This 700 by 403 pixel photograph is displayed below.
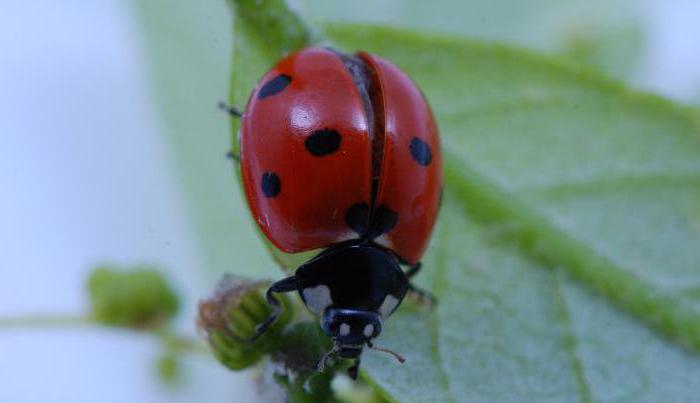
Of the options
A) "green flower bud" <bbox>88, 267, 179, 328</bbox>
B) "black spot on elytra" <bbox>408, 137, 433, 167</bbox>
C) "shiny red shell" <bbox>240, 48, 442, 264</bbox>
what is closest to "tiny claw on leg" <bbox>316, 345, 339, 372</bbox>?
"shiny red shell" <bbox>240, 48, 442, 264</bbox>

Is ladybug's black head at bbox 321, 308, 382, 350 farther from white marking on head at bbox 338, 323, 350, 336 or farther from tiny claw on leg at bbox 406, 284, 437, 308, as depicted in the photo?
tiny claw on leg at bbox 406, 284, 437, 308

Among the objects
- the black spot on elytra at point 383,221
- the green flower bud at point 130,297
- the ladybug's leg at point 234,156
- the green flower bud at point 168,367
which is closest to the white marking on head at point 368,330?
the black spot on elytra at point 383,221

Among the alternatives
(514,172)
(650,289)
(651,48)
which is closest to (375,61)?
(514,172)

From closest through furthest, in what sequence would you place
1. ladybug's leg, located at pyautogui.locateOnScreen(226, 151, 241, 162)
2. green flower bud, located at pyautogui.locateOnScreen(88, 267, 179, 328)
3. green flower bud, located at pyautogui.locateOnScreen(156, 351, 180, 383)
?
1. ladybug's leg, located at pyautogui.locateOnScreen(226, 151, 241, 162)
2. green flower bud, located at pyautogui.locateOnScreen(88, 267, 179, 328)
3. green flower bud, located at pyautogui.locateOnScreen(156, 351, 180, 383)

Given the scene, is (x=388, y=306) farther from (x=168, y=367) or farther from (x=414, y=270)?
(x=168, y=367)

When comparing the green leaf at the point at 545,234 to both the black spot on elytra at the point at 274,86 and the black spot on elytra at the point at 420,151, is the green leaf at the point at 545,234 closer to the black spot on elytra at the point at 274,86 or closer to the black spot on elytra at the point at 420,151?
the black spot on elytra at the point at 274,86

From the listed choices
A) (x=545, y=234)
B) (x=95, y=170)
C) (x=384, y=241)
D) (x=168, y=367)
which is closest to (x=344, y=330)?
(x=384, y=241)

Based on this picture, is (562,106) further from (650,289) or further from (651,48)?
(651,48)
